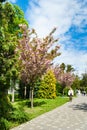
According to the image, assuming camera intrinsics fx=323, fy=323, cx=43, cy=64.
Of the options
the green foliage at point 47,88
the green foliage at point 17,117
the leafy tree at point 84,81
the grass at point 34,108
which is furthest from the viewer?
the leafy tree at point 84,81

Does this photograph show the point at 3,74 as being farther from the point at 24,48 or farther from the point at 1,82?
the point at 24,48

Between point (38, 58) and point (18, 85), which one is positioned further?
point (18, 85)

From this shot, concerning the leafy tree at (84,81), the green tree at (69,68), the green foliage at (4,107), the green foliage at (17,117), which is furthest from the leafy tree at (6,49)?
the leafy tree at (84,81)

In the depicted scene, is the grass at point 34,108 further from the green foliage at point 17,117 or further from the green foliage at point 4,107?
the green foliage at point 4,107

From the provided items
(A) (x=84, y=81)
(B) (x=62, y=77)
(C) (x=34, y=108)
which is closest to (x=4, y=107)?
(C) (x=34, y=108)

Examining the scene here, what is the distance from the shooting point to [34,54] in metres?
24.8

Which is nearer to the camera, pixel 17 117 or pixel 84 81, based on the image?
pixel 17 117

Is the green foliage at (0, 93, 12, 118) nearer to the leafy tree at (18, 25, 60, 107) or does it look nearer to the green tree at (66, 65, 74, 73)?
the leafy tree at (18, 25, 60, 107)

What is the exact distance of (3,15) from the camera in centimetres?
1155

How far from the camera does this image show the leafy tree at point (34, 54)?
80.9ft

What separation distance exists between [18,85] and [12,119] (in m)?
28.0

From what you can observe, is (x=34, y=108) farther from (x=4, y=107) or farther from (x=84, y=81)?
(x=84, y=81)

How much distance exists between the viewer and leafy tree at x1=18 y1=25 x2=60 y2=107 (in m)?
24.7

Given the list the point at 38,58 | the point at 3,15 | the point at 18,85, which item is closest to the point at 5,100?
the point at 3,15
